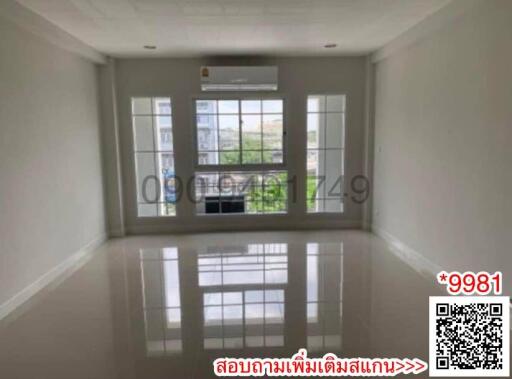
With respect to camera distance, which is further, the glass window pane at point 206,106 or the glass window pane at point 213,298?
the glass window pane at point 206,106

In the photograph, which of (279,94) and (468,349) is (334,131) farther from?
(468,349)

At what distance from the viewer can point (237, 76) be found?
5.46 m

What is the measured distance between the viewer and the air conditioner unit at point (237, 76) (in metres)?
5.45

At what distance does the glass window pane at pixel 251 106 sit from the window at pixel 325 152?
77 centimetres

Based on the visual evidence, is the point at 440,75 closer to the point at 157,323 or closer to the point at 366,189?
the point at 366,189

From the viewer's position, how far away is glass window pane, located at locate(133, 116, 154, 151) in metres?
5.85

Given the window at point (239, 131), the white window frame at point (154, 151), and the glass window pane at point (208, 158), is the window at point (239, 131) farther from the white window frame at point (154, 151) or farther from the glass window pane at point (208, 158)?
the white window frame at point (154, 151)

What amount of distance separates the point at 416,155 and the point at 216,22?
259 centimetres

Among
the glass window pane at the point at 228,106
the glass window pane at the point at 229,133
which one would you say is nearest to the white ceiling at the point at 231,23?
the glass window pane at the point at 228,106

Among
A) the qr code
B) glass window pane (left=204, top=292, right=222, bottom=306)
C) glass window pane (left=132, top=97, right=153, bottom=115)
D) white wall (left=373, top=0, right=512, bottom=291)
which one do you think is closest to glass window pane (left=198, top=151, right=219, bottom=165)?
glass window pane (left=132, top=97, right=153, bottom=115)

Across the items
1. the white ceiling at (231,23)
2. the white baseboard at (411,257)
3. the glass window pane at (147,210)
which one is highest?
the white ceiling at (231,23)

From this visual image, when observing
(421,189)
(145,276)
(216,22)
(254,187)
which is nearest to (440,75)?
(421,189)

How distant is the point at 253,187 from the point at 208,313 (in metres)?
3.13

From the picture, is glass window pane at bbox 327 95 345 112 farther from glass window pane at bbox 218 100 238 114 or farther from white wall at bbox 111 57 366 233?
glass window pane at bbox 218 100 238 114
